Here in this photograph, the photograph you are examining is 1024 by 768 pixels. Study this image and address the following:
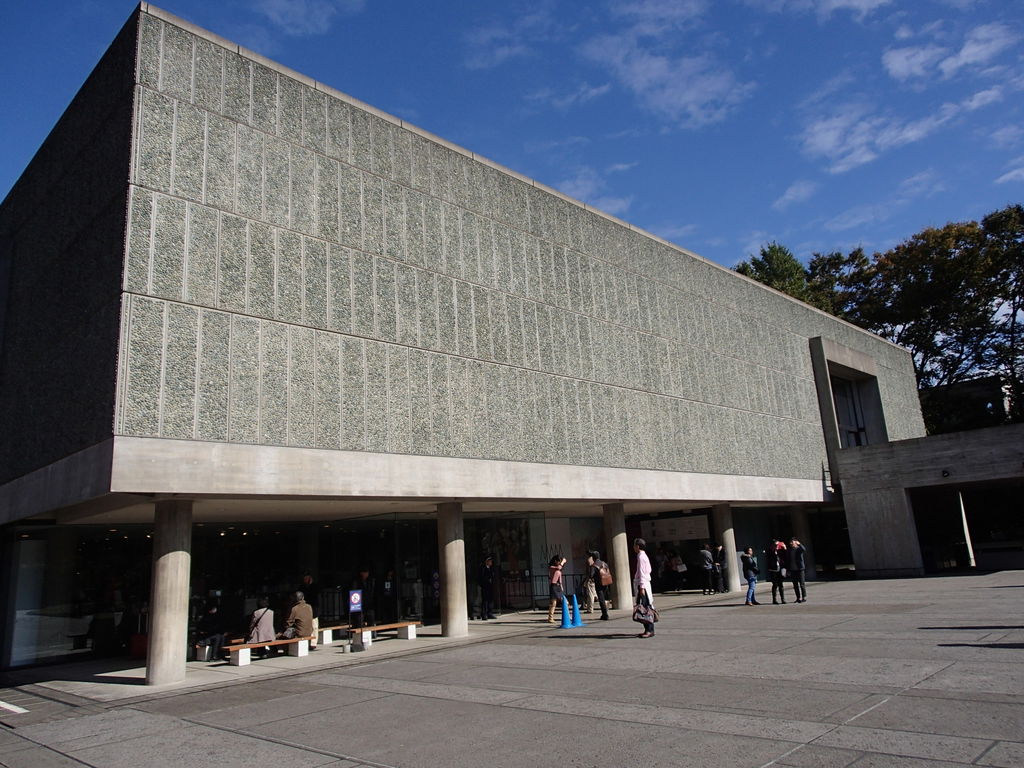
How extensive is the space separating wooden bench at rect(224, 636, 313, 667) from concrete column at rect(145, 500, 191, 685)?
6.38 ft

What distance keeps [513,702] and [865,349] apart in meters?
33.2

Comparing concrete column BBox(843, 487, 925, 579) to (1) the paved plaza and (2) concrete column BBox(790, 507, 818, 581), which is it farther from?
(1) the paved plaza

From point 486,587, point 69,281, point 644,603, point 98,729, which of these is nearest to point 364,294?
point 69,281

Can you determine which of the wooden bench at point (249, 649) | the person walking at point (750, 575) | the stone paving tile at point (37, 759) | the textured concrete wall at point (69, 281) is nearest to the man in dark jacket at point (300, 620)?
the wooden bench at point (249, 649)

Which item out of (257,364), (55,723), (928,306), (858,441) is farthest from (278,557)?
(928,306)

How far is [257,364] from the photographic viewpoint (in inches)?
527

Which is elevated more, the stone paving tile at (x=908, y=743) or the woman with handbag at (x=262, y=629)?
the woman with handbag at (x=262, y=629)

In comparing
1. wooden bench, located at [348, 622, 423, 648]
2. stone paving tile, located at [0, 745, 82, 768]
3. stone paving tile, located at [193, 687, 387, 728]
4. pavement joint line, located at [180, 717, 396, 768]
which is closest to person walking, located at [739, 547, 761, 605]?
wooden bench, located at [348, 622, 423, 648]

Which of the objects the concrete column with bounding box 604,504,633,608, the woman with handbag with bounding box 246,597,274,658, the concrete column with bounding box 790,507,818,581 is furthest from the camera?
the concrete column with bounding box 790,507,818,581

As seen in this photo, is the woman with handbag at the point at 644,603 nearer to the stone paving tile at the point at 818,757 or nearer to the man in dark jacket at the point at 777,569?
the man in dark jacket at the point at 777,569

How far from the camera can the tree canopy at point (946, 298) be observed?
4434cm

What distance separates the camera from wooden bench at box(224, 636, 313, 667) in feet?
46.6

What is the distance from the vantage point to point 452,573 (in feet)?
57.0

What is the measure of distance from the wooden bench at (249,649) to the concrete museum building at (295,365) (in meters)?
1.48
